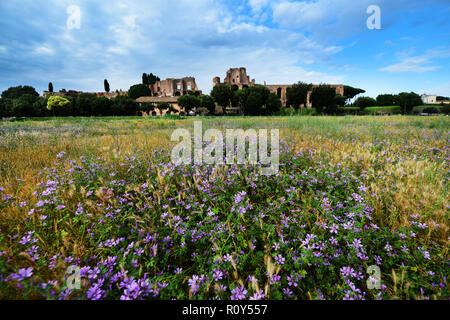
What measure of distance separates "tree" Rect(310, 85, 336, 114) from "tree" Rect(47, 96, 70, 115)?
63.1 m

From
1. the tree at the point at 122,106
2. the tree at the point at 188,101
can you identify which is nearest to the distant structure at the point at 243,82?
the tree at the point at 188,101

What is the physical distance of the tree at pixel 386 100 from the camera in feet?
211

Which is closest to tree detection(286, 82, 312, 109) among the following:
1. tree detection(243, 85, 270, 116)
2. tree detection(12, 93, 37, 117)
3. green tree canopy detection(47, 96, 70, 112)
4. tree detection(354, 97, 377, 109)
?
tree detection(243, 85, 270, 116)

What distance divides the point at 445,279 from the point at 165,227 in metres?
2.42

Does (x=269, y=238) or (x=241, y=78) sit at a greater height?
(x=241, y=78)

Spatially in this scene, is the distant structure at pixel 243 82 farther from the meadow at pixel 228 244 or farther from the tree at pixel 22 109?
the meadow at pixel 228 244

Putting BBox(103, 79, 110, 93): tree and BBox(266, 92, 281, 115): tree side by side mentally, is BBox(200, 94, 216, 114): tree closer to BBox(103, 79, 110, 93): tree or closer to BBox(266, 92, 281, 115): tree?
BBox(266, 92, 281, 115): tree

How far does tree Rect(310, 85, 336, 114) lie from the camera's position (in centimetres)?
4610

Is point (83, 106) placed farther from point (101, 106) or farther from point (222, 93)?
point (222, 93)

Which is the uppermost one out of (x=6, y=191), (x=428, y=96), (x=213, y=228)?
(x=428, y=96)

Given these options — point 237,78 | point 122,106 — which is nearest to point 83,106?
point 122,106
